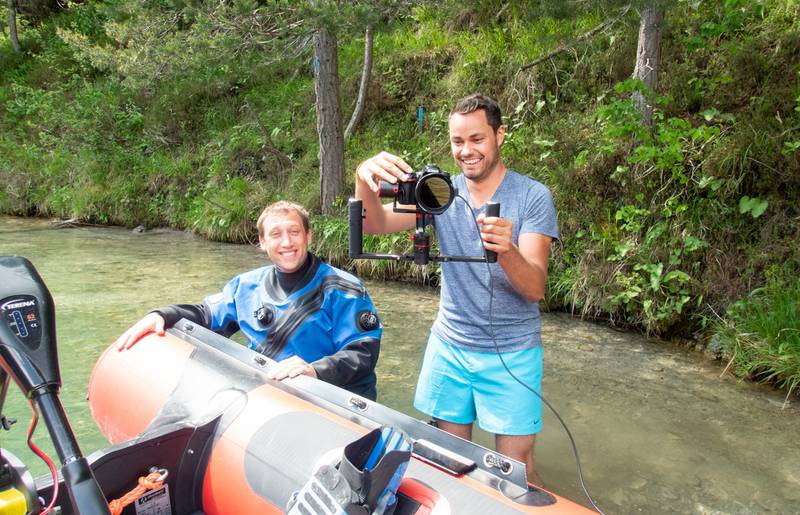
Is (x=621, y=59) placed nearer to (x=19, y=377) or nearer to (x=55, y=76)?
(x=19, y=377)

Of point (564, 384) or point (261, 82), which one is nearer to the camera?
point (564, 384)

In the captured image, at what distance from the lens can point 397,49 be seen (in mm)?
8750

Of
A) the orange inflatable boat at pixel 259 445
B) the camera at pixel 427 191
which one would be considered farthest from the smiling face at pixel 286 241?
the camera at pixel 427 191

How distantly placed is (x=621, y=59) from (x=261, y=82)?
6042mm

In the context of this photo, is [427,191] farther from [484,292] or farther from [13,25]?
[13,25]

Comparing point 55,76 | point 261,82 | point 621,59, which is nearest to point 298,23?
point 621,59

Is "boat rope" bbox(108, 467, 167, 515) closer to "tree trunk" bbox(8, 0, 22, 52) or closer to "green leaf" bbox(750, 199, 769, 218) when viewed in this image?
"green leaf" bbox(750, 199, 769, 218)

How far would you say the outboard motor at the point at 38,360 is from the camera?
79 cm

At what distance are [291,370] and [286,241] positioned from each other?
54 cm

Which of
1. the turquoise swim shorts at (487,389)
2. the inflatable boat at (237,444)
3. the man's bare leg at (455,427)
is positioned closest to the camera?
the inflatable boat at (237,444)

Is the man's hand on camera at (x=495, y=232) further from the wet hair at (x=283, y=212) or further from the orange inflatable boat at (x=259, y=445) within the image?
the wet hair at (x=283, y=212)

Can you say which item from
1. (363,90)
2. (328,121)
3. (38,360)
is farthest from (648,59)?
(38,360)

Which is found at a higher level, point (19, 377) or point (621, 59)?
point (621, 59)

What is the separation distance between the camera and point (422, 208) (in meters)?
1.77
